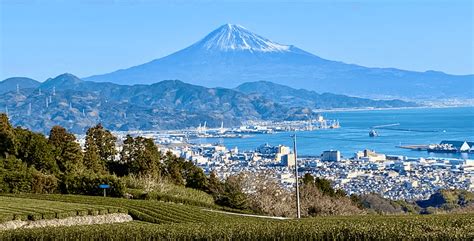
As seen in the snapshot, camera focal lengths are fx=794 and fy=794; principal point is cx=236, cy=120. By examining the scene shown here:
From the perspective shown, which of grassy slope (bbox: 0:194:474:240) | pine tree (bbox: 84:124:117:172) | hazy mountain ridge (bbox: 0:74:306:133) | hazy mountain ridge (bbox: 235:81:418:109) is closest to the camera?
grassy slope (bbox: 0:194:474:240)

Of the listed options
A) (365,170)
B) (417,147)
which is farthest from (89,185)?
(417,147)

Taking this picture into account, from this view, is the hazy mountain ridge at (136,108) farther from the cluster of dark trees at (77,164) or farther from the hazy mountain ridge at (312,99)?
the cluster of dark trees at (77,164)

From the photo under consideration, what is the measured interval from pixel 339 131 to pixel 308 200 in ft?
227

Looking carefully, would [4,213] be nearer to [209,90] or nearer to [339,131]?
[339,131]

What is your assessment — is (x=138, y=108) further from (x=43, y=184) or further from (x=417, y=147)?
(x=43, y=184)

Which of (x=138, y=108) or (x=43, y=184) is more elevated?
(x=138, y=108)

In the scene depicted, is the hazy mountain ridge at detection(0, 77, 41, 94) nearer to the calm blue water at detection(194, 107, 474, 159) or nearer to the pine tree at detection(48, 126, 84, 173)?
the calm blue water at detection(194, 107, 474, 159)

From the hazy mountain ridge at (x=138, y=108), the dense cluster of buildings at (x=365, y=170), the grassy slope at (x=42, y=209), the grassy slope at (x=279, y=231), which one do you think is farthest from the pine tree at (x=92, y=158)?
the hazy mountain ridge at (x=138, y=108)

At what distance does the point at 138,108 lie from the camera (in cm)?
10406

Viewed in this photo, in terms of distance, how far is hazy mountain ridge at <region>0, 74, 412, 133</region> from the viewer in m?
90.8

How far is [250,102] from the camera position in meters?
122

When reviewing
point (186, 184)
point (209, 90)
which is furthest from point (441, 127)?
point (186, 184)

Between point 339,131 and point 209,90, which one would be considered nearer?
point 339,131

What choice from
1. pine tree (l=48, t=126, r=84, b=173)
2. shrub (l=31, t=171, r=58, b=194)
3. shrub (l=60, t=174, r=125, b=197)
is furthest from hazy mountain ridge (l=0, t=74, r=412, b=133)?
shrub (l=31, t=171, r=58, b=194)
